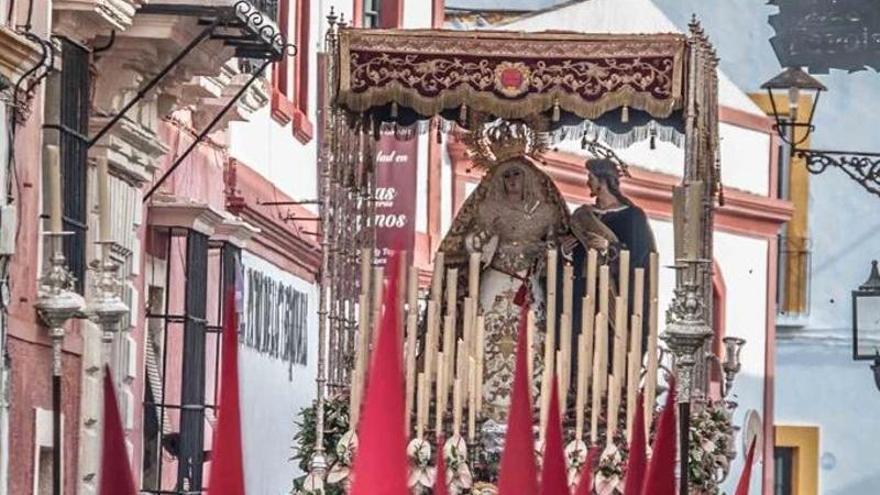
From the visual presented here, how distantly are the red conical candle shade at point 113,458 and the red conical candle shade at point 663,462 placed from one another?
1728 millimetres

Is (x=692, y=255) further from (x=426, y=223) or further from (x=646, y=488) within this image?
(x=426, y=223)

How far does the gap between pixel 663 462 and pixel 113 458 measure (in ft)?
6.08

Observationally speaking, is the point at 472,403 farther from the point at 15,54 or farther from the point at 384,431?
the point at 384,431

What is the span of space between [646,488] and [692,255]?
6.69m

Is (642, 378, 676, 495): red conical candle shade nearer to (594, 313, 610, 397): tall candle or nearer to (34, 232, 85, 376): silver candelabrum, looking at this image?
(34, 232, 85, 376): silver candelabrum

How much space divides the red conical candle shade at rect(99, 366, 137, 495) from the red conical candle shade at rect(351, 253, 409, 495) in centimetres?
50

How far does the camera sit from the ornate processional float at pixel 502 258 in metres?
20.2

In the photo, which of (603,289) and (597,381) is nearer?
(597,381)

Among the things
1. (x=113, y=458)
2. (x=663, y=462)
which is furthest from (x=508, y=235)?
(x=113, y=458)

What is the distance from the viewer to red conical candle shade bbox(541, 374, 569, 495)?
9219 millimetres

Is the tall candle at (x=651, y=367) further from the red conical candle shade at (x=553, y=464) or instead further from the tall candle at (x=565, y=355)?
the red conical candle shade at (x=553, y=464)

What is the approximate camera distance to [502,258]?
2186cm

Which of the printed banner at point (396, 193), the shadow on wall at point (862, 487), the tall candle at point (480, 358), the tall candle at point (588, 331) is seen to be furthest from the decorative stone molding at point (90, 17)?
the shadow on wall at point (862, 487)

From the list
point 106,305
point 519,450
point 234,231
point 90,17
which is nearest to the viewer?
point 519,450
